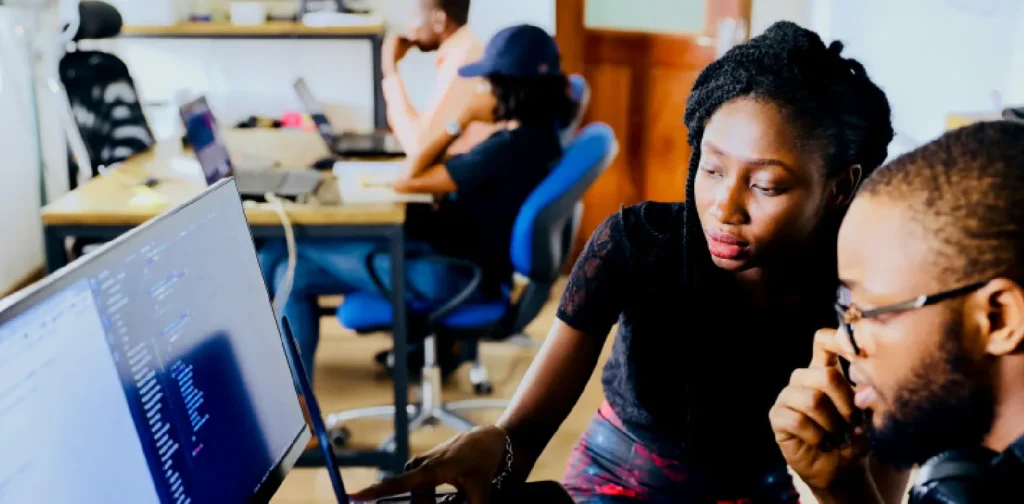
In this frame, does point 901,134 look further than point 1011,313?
Yes

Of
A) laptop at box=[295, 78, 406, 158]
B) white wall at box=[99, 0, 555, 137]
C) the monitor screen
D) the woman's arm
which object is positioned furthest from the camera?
white wall at box=[99, 0, 555, 137]

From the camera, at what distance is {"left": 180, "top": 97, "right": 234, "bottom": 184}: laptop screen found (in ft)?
7.36

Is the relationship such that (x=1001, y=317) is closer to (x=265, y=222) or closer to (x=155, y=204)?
(x=265, y=222)

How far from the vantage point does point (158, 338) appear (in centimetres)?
74

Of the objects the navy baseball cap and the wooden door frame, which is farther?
the wooden door frame

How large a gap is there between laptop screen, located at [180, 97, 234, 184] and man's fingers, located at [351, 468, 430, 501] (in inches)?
58.3

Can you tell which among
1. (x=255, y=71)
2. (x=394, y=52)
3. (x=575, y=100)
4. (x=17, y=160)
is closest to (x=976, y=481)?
(x=575, y=100)

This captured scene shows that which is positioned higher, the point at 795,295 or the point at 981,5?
the point at 981,5

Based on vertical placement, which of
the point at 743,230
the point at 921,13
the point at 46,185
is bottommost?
the point at 46,185

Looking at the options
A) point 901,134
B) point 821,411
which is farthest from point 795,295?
point 901,134

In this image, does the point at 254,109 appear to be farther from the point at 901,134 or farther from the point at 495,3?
the point at 901,134

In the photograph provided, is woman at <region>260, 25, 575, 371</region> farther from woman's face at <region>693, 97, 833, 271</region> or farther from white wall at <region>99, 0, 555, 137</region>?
white wall at <region>99, 0, 555, 137</region>

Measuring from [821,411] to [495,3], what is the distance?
332 cm

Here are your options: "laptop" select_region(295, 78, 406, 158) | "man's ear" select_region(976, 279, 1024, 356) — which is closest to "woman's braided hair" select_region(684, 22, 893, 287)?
"man's ear" select_region(976, 279, 1024, 356)
